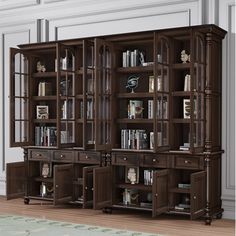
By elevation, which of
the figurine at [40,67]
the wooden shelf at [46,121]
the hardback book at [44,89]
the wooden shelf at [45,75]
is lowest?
the wooden shelf at [46,121]

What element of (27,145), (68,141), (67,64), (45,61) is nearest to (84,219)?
(68,141)

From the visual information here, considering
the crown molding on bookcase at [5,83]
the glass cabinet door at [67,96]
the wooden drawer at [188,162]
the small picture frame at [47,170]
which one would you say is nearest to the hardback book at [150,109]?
the wooden drawer at [188,162]

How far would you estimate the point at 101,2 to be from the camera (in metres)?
6.52

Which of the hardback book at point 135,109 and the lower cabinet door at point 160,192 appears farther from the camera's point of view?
the hardback book at point 135,109

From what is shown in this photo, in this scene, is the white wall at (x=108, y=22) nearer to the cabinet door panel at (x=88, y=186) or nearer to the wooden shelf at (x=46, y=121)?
the wooden shelf at (x=46, y=121)

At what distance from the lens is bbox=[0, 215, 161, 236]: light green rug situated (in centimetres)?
475

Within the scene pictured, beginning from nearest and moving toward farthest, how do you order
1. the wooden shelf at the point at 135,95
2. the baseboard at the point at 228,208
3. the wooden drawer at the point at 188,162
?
the wooden drawer at the point at 188,162, the baseboard at the point at 228,208, the wooden shelf at the point at 135,95

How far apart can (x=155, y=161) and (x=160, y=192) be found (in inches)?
15.3

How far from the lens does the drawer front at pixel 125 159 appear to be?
5.71 meters

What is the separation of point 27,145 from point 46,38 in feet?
5.01

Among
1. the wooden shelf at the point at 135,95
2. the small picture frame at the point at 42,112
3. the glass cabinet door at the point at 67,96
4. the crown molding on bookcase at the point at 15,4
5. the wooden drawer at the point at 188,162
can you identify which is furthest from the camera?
the crown molding on bookcase at the point at 15,4

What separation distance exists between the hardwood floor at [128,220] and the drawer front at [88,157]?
1.94 feet

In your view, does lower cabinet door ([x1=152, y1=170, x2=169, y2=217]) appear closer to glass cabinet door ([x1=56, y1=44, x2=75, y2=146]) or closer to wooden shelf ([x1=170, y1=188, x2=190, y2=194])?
wooden shelf ([x1=170, y1=188, x2=190, y2=194])

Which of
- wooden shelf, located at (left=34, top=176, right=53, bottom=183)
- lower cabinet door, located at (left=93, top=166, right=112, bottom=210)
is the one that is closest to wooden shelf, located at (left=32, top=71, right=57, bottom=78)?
wooden shelf, located at (left=34, top=176, right=53, bottom=183)
